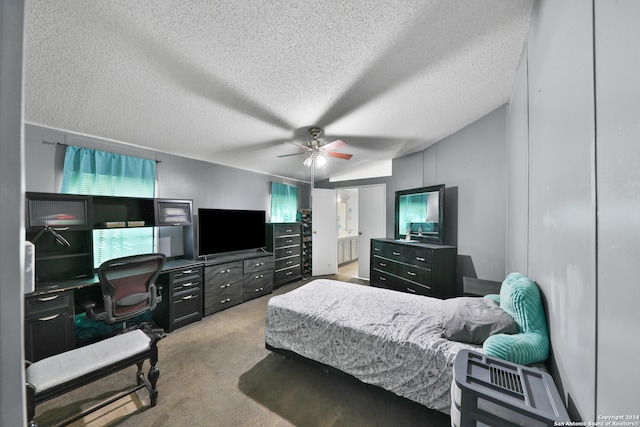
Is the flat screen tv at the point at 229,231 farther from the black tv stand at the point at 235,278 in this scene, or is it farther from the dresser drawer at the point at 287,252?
the dresser drawer at the point at 287,252

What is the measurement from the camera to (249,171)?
4457 mm

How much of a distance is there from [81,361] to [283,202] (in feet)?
13.1

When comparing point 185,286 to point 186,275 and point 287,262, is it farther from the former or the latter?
point 287,262

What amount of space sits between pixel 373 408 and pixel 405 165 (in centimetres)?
373

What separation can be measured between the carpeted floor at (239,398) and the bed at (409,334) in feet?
0.58

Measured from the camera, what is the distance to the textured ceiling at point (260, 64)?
4.26 ft

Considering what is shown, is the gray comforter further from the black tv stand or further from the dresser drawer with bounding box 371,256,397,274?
the black tv stand

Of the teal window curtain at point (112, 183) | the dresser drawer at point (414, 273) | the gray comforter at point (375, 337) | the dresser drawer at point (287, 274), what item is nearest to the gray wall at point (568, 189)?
the gray comforter at point (375, 337)

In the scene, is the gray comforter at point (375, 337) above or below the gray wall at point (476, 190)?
below

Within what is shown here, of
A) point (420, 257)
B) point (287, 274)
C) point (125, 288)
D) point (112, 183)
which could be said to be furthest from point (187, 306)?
point (420, 257)

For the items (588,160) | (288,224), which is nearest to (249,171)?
(288,224)

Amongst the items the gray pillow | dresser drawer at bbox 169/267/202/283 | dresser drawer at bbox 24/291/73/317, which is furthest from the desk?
the gray pillow

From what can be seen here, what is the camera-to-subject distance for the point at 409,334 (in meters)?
1.60

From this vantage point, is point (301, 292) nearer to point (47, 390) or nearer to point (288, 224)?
point (47, 390)
